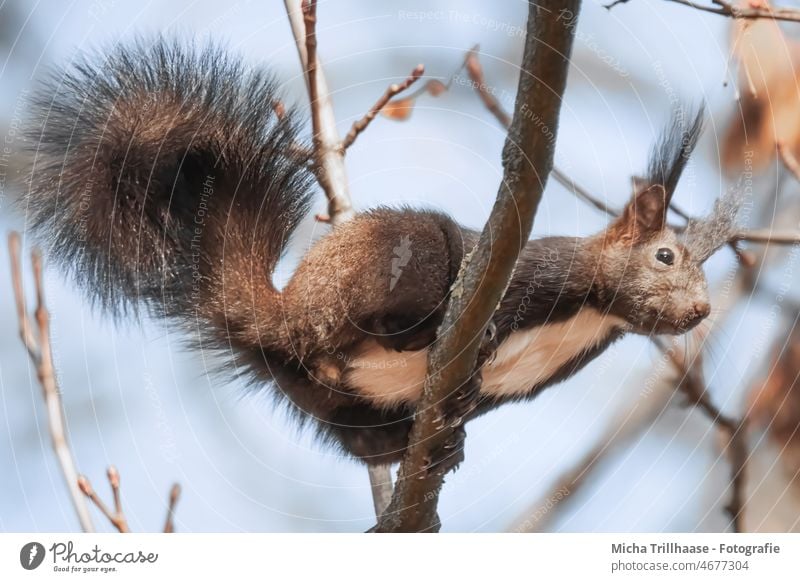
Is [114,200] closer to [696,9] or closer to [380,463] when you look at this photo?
[380,463]

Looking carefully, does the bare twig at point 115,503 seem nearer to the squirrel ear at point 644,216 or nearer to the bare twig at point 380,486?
the bare twig at point 380,486

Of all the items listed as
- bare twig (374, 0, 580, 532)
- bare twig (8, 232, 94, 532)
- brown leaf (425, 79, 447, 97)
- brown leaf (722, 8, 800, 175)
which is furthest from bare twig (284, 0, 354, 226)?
brown leaf (722, 8, 800, 175)

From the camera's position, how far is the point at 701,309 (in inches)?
73.4

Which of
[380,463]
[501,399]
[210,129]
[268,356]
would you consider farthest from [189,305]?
[501,399]

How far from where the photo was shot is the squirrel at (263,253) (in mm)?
1802

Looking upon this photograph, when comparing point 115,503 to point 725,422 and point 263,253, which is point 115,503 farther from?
point 725,422

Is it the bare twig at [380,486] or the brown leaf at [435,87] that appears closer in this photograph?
the brown leaf at [435,87]

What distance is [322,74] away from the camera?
197 cm

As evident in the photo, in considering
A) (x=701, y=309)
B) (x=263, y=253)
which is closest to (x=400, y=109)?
(x=263, y=253)

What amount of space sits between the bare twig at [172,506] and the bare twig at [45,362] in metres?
0.16

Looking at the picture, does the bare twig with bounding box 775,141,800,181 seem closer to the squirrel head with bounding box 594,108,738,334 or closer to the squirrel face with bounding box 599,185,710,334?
the squirrel head with bounding box 594,108,738,334

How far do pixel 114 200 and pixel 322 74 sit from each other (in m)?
0.52

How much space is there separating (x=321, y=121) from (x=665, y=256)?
2.60 feet

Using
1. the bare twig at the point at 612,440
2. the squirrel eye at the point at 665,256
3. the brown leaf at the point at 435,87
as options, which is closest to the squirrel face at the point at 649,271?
the squirrel eye at the point at 665,256
